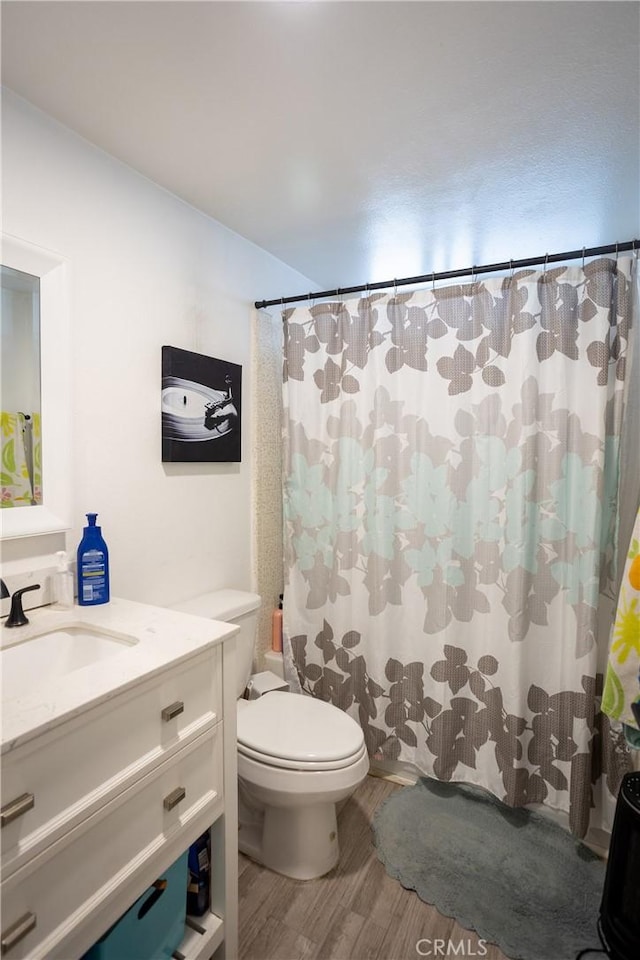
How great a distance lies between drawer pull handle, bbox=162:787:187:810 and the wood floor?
695 mm

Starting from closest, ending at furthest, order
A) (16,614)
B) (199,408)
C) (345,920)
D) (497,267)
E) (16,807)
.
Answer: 1. (16,807)
2. (16,614)
3. (345,920)
4. (497,267)
5. (199,408)

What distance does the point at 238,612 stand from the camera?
1813 mm

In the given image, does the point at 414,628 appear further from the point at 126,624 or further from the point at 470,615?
the point at 126,624

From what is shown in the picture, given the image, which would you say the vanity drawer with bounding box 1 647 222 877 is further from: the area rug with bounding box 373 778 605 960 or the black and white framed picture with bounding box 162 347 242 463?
the area rug with bounding box 373 778 605 960

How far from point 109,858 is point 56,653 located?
480mm

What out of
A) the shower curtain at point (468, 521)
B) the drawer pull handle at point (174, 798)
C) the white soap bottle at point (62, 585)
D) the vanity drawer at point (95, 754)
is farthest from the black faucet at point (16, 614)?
the shower curtain at point (468, 521)

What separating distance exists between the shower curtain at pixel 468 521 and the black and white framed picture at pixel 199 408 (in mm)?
299

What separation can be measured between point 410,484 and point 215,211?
1.33 m

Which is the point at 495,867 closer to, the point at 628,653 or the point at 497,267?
the point at 628,653

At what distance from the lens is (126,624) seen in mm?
1229


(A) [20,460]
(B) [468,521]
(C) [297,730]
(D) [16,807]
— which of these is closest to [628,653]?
(B) [468,521]

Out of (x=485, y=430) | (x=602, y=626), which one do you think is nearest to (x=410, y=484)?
(x=485, y=430)

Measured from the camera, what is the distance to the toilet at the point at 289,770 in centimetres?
149

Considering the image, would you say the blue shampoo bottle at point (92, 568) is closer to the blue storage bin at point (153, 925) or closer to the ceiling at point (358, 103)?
the blue storage bin at point (153, 925)
